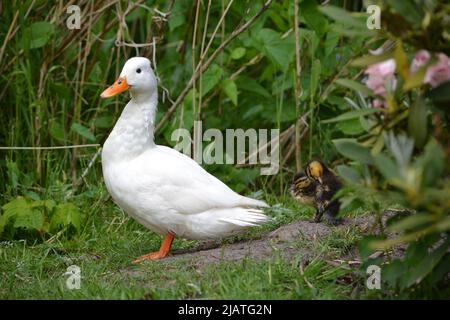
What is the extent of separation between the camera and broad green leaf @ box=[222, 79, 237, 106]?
21.3 feet

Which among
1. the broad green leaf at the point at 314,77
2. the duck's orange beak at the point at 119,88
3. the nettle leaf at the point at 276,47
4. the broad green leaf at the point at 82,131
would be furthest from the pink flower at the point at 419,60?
the broad green leaf at the point at 82,131

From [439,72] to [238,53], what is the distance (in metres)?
3.11

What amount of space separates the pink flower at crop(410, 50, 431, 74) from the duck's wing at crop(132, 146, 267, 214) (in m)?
1.64

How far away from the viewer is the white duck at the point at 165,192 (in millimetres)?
5051

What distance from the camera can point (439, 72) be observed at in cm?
368

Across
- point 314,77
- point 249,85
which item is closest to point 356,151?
point 314,77

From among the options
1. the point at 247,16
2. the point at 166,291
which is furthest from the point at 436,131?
the point at 247,16

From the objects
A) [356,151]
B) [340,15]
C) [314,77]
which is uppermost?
[340,15]

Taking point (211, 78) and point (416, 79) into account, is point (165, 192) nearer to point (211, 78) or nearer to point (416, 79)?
point (211, 78)

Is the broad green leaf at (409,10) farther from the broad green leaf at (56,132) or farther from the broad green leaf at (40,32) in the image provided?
the broad green leaf at (56,132)

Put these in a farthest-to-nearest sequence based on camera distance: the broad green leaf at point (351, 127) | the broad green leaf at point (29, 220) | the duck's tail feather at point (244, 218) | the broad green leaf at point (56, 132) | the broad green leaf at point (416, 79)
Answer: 1. the broad green leaf at point (56, 132)
2. the broad green leaf at point (351, 127)
3. the broad green leaf at point (29, 220)
4. the duck's tail feather at point (244, 218)
5. the broad green leaf at point (416, 79)

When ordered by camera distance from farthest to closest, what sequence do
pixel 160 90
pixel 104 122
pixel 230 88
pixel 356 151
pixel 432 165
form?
pixel 160 90 → pixel 104 122 → pixel 230 88 → pixel 356 151 → pixel 432 165

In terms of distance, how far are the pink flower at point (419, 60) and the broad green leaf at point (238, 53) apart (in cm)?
301

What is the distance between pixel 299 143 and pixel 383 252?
6.80 ft
